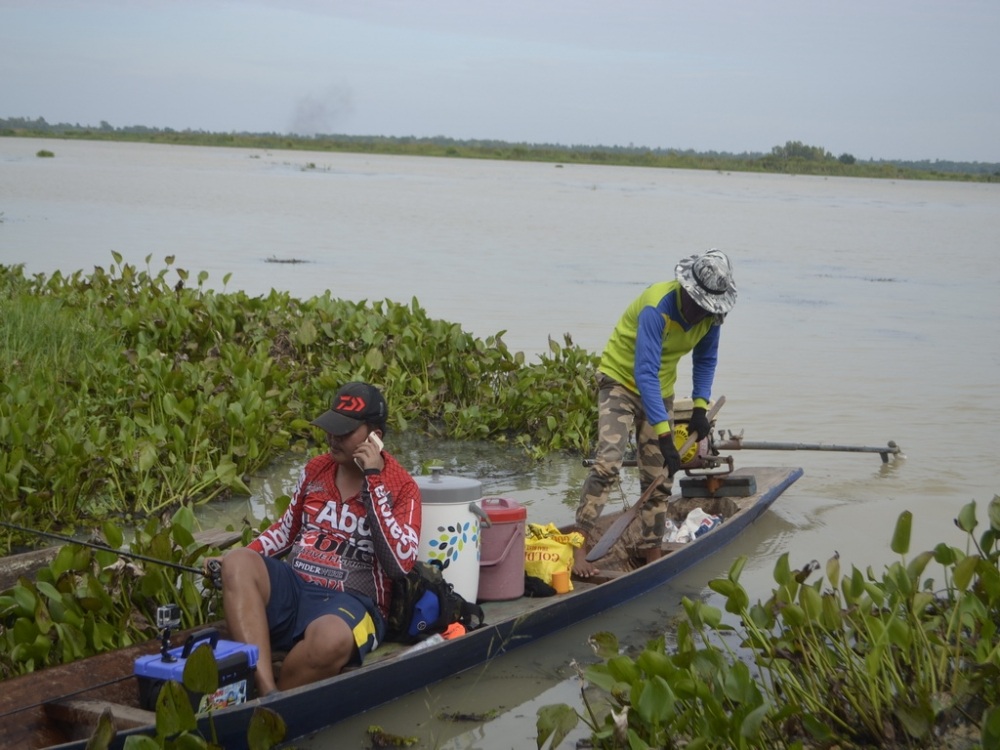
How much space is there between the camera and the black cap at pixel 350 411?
4438 mm

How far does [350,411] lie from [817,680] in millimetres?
1926

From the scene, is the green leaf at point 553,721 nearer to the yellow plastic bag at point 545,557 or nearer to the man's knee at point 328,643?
the man's knee at point 328,643

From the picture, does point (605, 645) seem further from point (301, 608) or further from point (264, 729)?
point (301, 608)

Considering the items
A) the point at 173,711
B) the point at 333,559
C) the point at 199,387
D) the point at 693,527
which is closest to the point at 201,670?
the point at 173,711

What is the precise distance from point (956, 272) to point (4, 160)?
40763 millimetres

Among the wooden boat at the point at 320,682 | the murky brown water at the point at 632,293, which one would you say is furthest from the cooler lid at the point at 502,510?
the murky brown water at the point at 632,293

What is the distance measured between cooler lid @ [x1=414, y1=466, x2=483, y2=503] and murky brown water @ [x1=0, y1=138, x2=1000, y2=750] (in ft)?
2.76

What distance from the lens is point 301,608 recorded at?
178 inches

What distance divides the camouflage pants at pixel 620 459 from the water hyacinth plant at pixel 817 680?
2.39 m

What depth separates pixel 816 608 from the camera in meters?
3.59

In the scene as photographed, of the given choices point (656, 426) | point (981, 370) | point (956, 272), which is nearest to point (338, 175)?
point (956, 272)

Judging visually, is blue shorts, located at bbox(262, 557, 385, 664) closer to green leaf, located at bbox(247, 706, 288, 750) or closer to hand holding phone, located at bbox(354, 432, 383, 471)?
hand holding phone, located at bbox(354, 432, 383, 471)

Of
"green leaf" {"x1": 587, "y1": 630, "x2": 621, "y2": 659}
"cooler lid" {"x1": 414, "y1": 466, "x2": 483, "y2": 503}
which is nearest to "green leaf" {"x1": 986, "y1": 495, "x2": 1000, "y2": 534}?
"green leaf" {"x1": 587, "y1": 630, "x2": 621, "y2": 659}

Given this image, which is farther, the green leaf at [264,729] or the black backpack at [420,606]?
the black backpack at [420,606]
